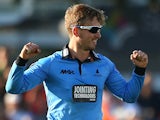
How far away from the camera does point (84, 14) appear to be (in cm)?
668

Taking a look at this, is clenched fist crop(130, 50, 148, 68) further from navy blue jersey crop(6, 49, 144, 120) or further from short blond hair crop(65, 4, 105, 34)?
short blond hair crop(65, 4, 105, 34)

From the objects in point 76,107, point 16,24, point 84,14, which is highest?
point 84,14

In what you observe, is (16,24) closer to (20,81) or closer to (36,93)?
(36,93)

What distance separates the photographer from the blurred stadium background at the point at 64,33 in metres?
12.6

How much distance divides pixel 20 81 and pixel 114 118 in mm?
4904

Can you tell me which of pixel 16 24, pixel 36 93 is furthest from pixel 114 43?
pixel 36 93

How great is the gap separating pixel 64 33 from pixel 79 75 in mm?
9405

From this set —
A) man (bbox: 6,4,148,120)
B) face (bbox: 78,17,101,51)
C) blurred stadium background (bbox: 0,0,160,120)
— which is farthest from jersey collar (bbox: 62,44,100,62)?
blurred stadium background (bbox: 0,0,160,120)

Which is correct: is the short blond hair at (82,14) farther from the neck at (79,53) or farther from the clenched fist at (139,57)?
the clenched fist at (139,57)

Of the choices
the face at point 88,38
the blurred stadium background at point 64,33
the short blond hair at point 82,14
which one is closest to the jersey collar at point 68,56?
the face at point 88,38

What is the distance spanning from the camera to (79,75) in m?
6.66

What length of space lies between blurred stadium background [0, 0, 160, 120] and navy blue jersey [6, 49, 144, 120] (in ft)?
15.7

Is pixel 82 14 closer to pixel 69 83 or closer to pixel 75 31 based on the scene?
pixel 75 31

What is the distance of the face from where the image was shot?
669 cm
